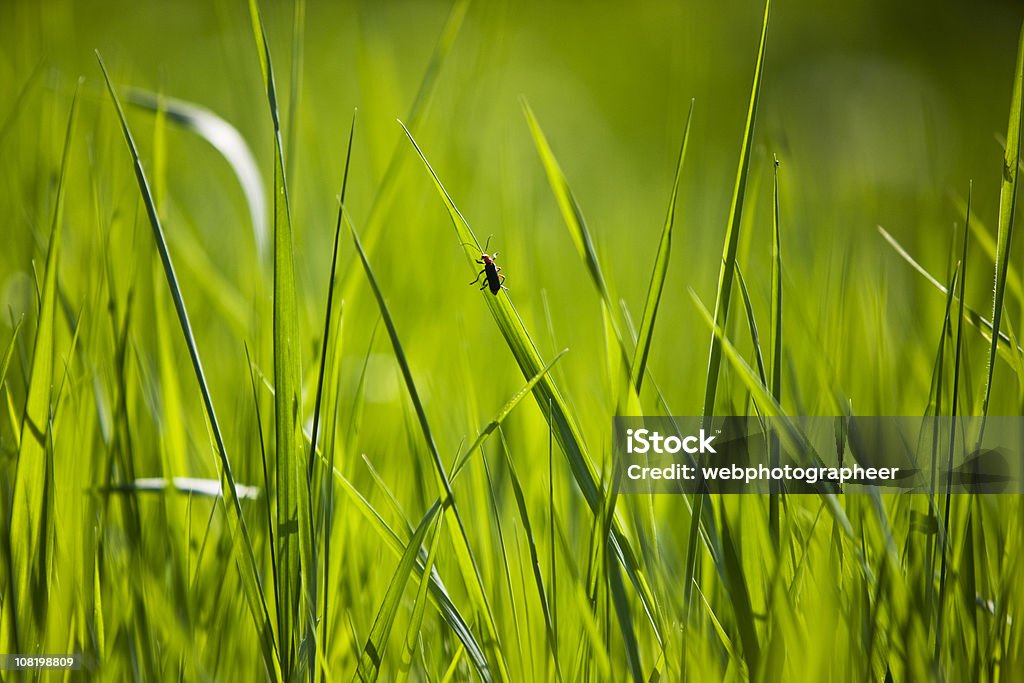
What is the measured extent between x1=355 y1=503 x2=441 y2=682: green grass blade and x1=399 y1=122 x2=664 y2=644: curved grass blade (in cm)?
7

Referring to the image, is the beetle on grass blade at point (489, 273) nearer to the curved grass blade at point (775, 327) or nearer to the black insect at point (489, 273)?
the black insect at point (489, 273)

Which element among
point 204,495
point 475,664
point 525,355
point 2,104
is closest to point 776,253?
point 525,355

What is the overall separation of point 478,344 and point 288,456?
0.25m

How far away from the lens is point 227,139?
0.57 m

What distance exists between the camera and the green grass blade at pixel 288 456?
0.29 metres

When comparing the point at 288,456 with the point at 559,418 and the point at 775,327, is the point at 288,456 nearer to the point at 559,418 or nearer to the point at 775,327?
the point at 559,418

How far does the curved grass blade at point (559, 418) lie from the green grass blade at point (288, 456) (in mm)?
75

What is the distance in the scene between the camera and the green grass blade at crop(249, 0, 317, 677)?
29 centimetres

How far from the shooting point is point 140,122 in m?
0.69

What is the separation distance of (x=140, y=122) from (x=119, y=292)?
0.32m

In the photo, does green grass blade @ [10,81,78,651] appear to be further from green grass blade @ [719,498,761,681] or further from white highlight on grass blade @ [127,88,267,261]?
green grass blade @ [719,498,761,681]

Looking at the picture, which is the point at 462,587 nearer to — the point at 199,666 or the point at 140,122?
the point at 199,666

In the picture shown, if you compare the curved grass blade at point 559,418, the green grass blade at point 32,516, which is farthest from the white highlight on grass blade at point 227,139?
the curved grass blade at point 559,418

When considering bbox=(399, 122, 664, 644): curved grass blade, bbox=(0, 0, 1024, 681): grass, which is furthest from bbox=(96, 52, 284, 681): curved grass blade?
bbox=(399, 122, 664, 644): curved grass blade
